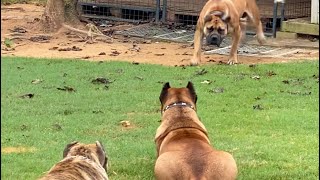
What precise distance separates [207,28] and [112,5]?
6243 mm

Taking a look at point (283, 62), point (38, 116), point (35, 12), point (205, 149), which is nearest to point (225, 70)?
point (283, 62)

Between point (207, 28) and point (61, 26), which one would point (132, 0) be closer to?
point (61, 26)

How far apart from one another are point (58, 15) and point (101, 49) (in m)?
2.61

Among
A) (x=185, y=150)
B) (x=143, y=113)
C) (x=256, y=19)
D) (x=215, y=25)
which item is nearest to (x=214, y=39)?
(x=215, y=25)

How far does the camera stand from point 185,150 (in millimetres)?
5980

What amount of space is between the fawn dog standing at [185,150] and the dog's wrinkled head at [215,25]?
6940mm

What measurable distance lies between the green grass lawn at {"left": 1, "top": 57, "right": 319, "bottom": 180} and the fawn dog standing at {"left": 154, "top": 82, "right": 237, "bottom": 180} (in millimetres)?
775

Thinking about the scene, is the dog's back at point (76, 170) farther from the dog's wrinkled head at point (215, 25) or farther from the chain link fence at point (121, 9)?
the chain link fence at point (121, 9)

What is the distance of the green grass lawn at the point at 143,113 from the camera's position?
7.51m

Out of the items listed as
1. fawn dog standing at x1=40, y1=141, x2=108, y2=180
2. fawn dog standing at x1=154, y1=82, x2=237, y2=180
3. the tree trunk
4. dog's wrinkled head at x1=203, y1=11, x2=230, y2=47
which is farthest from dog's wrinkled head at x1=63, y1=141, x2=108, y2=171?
the tree trunk

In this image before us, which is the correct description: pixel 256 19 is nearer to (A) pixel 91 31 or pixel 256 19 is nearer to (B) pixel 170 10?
(A) pixel 91 31

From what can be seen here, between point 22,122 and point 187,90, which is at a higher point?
point 187,90

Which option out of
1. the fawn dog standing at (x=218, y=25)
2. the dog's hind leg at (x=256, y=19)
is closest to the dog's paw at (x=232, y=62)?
the fawn dog standing at (x=218, y=25)

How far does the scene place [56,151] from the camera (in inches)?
308
